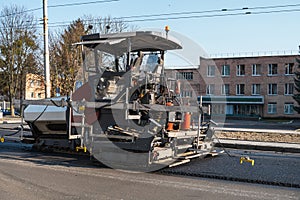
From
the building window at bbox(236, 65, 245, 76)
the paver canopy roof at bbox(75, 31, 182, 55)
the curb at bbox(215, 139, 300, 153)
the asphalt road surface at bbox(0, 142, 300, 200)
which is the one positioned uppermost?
the building window at bbox(236, 65, 245, 76)

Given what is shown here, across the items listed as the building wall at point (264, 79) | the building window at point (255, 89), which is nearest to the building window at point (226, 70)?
the building wall at point (264, 79)

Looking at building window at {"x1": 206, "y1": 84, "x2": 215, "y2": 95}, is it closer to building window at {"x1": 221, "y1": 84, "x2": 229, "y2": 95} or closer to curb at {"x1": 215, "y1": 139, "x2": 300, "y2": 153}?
building window at {"x1": 221, "y1": 84, "x2": 229, "y2": 95}

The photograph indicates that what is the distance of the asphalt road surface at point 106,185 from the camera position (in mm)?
5887

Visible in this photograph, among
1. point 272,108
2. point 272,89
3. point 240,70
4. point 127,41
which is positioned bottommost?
point 272,108

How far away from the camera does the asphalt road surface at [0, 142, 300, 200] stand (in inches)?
232

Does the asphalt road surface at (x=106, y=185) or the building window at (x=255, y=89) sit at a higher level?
the building window at (x=255, y=89)

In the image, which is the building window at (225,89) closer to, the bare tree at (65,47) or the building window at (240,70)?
the building window at (240,70)

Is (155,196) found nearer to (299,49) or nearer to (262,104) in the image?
(299,49)

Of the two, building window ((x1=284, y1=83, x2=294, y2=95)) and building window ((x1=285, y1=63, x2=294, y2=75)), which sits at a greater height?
building window ((x1=285, y1=63, x2=294, y2=75))

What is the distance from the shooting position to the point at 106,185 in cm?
653

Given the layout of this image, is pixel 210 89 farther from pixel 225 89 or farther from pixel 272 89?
pixel 272 89

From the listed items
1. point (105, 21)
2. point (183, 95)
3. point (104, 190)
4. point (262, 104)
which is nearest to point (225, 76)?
point (262, 104)

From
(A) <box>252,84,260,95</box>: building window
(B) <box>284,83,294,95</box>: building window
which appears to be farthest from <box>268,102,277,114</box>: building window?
(A) <box>252,84,260,95</box>: building window

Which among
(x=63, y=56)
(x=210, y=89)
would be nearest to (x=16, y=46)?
(x=63, y=56)
